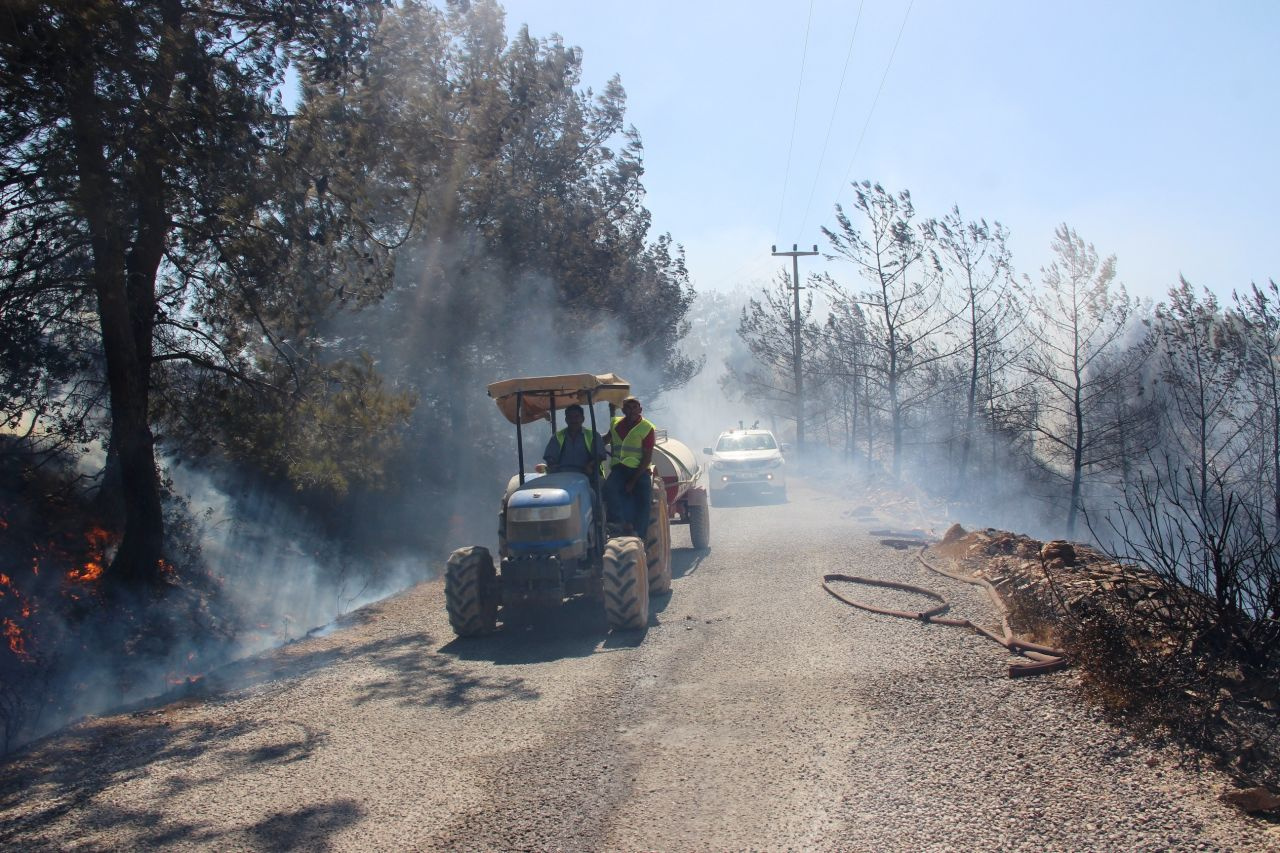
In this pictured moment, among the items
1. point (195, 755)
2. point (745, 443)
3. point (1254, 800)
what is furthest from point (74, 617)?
point (745, 443)

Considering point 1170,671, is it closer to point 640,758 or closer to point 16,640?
point 640,758

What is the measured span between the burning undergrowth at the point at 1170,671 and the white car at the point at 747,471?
17000 mm

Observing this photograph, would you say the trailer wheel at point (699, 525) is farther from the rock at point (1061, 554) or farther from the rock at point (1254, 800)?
the rock at point (1254, 800)

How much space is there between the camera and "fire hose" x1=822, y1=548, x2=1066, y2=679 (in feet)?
22.1

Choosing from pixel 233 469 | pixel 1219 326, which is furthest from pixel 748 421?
pixel 233 469

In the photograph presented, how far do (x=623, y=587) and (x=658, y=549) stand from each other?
2051 millimetres

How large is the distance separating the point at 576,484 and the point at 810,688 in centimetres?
354

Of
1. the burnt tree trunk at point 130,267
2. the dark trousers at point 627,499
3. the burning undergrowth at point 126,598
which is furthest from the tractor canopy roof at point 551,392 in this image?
the burning undergrowth at point 126,598

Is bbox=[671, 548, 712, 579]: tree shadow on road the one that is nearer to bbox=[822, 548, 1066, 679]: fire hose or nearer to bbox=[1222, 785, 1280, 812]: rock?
bbox=[822, 548, 1066, 679]: fire hose

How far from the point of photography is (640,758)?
224 inches

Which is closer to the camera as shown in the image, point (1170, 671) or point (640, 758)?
point (640, 758)

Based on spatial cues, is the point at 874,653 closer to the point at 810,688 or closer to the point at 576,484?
the point at 810,688

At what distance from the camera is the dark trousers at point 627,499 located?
10.6m

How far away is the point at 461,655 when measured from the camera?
29.4 feet
